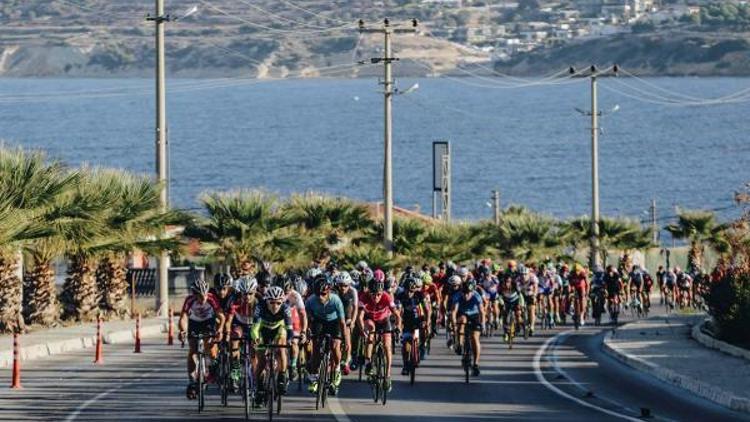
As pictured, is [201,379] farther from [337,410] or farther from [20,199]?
[20,199]

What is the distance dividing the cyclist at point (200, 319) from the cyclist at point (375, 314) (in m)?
2.62

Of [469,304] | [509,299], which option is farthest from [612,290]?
[469,304]

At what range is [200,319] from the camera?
22891mm

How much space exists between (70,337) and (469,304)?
373 inches

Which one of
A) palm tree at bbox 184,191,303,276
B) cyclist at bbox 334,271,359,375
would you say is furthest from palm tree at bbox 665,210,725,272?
cyclist at bbox 334,271,359,375

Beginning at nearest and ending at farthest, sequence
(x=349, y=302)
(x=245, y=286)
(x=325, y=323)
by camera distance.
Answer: (x=245, y=286), (x=325, y=323), (x=349, y=302)

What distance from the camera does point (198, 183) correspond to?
158875 millimetres

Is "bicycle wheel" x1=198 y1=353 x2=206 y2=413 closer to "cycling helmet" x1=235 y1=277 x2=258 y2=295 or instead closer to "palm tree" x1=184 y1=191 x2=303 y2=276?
"cycling helmet" x1=235 y1=277 x2=258 y2=295

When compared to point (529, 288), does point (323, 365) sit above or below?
below

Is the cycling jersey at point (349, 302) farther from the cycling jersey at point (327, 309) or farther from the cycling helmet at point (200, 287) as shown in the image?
the cycling helmet at point (200, 287)

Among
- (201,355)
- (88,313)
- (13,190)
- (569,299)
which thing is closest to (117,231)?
(88,313)

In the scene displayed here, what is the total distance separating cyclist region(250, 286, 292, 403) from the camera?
2222cm

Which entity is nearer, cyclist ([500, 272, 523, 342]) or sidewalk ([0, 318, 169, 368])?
sidewalk ([0, 318, 169, 368])

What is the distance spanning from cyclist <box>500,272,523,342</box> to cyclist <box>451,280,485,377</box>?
8427 millimetres
